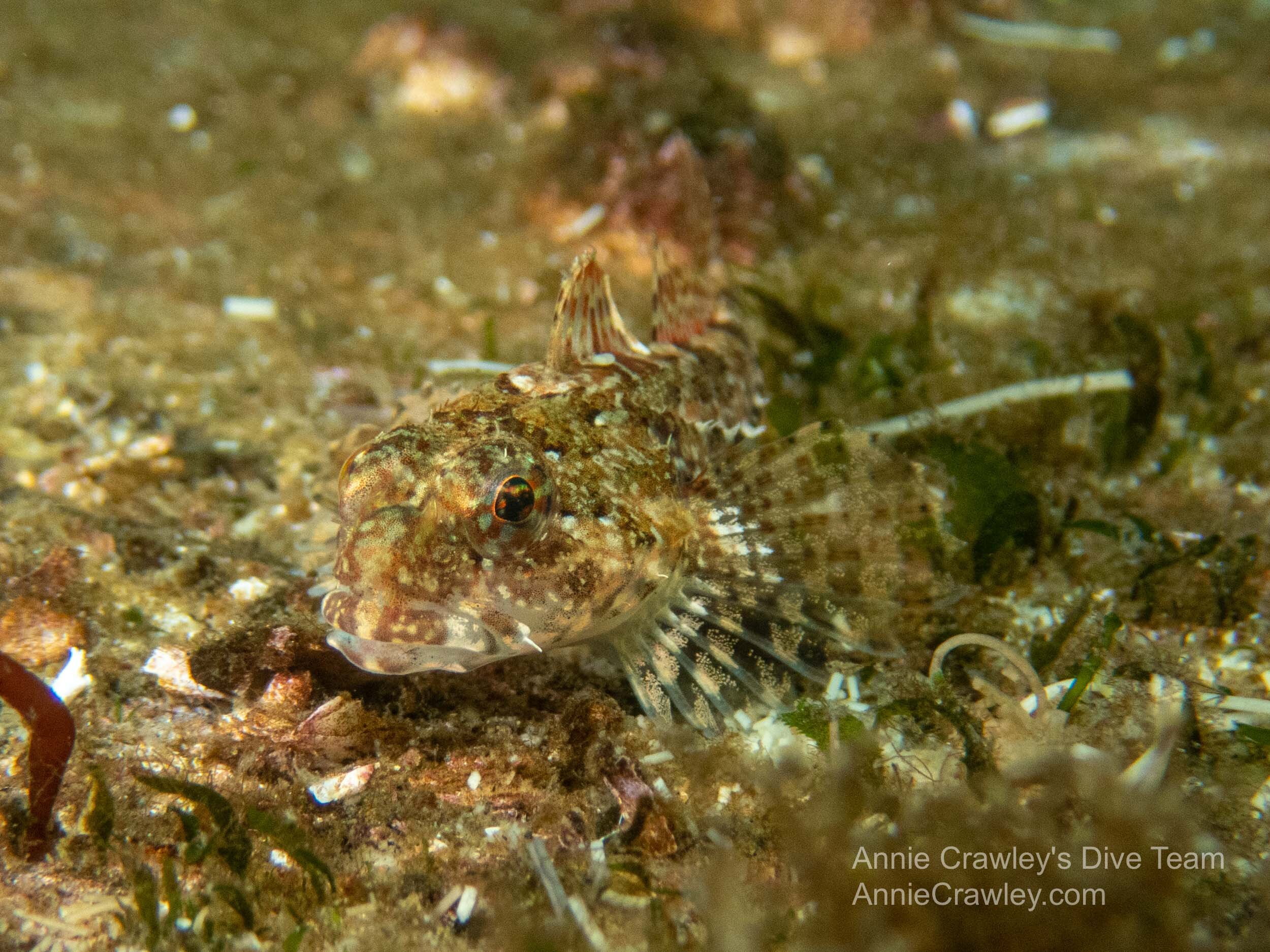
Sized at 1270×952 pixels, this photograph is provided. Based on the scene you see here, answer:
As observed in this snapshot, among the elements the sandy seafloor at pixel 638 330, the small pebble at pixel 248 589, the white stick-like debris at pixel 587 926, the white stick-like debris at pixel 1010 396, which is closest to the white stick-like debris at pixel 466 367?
the sandy seafloor at pixel 638 330

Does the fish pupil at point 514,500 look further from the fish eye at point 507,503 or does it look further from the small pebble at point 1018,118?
the small pebble at point 1018,118

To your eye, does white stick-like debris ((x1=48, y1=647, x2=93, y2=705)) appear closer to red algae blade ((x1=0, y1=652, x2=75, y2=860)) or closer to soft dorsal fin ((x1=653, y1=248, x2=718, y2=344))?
red algae blade ((x1=0, y1=652, x2=75, y2=860))

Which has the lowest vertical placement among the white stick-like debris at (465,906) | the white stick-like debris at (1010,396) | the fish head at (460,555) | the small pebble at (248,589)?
the white stick-like debris at (465,906)

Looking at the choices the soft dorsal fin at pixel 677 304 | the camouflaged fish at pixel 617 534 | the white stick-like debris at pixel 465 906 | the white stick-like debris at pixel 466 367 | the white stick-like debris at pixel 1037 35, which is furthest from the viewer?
the white stick-like debris at pixel 1037 35

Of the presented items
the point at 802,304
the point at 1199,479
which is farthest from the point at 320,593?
the point at 1199,479

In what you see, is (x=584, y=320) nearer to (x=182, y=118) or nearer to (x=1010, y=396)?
(x=1010, y=396)

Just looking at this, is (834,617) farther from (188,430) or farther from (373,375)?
(188,430)

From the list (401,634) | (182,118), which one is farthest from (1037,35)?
(401,634)
